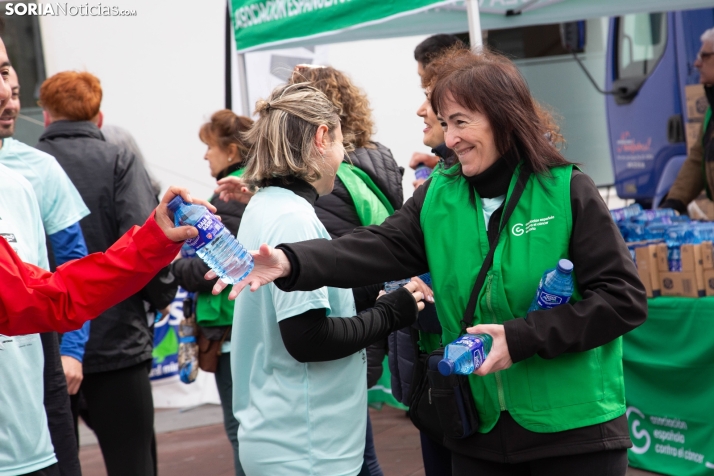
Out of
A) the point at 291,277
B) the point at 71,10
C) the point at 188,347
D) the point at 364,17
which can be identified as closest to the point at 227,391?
the point at 188,347

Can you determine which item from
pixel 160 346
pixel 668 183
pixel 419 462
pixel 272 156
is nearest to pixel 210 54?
pixel 160 346

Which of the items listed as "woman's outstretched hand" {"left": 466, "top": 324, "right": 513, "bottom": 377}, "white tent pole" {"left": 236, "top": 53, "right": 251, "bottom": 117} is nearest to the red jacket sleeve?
"woman's outstretched hand" {"left": 466, "top": 324, "right": 513, "bottom": 377}

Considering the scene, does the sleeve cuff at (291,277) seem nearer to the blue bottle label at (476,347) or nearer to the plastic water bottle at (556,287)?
the blue bottle label at (476,347)

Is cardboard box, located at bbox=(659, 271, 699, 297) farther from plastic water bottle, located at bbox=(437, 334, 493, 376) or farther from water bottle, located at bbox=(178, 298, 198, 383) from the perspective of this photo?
plastic water bottle, located at bbox=(437, 334, 493, 376)

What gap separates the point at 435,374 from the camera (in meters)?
2.23

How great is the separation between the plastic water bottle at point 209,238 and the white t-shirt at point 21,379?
72cm

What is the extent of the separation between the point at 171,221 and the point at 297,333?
562 millimetres

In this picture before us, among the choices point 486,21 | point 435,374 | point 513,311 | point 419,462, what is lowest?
point 419,462

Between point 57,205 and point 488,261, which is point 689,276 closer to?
point 488,261

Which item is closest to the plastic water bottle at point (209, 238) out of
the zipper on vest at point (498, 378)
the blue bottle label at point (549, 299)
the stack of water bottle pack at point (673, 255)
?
the zipper on vest at point (498, 378)

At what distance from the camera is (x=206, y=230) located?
1913 mm

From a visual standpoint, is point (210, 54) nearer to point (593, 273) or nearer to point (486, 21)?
point (486, 21)

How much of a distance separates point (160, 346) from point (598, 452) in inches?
207

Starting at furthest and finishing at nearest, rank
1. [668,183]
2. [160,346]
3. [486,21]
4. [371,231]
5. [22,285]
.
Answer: [668,183]
[160,346]
[486,21]
[371,231]
[22,285]
